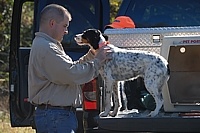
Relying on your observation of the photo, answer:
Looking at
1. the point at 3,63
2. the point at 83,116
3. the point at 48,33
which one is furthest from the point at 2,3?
the point at 48,33

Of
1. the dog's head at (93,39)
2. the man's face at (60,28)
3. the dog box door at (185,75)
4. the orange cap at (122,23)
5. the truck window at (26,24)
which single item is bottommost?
the dog box door at (185,75)

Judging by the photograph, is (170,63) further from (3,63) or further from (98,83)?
(3,63)

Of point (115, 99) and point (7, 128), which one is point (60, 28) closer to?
point (115, 99)

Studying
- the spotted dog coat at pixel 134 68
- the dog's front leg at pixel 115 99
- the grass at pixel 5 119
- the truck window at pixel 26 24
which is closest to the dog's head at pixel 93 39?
the spotted dog coat at pixel 134 68

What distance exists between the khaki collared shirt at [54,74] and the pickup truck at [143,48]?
1.15 meters

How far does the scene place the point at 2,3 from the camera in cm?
1567

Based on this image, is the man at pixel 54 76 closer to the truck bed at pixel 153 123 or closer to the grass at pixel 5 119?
the truck bed at pixel 153 123

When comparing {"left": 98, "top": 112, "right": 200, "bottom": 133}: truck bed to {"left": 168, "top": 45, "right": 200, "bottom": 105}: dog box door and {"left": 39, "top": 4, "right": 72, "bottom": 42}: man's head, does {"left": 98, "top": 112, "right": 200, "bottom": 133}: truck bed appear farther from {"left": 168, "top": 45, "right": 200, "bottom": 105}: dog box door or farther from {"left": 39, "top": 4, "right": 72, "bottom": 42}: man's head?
{"left": 39, "top": 4, "right": 72, "bottom": 42}: man's head

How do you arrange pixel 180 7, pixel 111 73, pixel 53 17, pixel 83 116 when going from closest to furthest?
1. pixel 53 17
2. pixel 111 73
3. pixel 83 116
4. pixel 180 7

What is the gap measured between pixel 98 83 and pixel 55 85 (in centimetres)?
162

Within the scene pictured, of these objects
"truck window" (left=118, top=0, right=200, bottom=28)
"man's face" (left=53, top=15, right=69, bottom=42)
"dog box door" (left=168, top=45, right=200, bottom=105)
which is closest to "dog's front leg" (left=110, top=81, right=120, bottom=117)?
"dog box door" (left=168, top=45, right=200, bottom=105)

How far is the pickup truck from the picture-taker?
6.16m

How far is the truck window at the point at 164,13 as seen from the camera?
309 inches

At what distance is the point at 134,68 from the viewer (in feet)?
21.1
